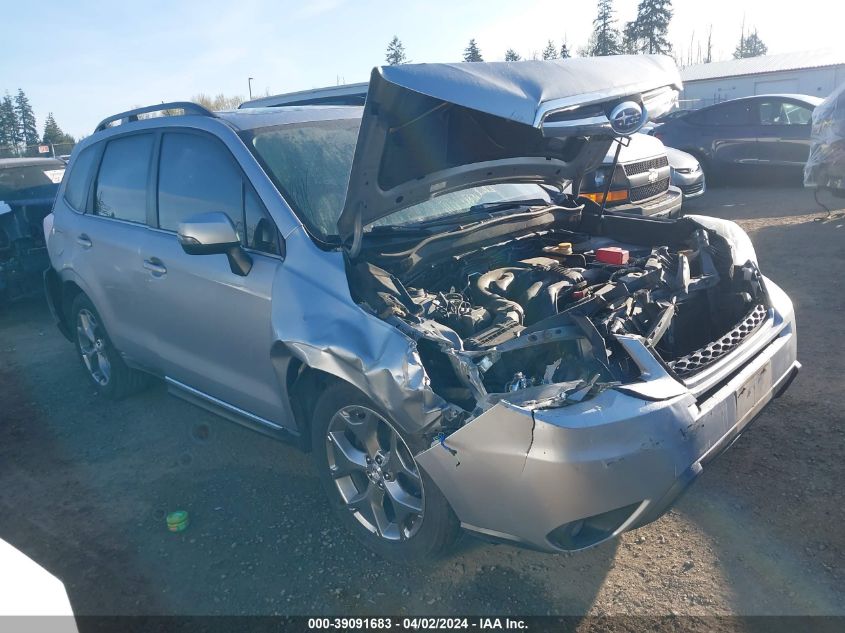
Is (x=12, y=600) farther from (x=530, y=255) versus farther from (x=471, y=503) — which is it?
(x=530, y=255)

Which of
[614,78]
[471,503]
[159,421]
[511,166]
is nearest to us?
[471,503]

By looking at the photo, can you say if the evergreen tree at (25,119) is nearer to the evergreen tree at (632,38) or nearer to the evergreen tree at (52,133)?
the evergreen tree at (52,133)

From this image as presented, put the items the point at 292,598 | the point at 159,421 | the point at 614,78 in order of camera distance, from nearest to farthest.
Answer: the point at 292,598 → the point at 614,78 → the point at 159,421

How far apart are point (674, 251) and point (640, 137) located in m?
4.43

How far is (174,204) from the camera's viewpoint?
13.0 ft

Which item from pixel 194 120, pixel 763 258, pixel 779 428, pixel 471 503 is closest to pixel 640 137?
pixel 763 258

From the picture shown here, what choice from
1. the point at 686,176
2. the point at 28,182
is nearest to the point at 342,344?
the point at 28,182

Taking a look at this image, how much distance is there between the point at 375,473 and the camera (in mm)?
3057

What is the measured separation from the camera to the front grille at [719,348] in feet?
9.07

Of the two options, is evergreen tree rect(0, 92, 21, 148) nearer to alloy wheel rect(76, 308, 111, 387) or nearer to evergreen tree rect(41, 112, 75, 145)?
evergreen tree rect(41, 112, 75, 145)

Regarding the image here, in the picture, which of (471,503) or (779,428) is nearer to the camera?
(471,503)

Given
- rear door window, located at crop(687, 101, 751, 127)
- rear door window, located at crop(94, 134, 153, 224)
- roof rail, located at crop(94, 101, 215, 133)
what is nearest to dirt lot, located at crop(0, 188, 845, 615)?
rear door window, located at crop(94, 134, 153, 224)

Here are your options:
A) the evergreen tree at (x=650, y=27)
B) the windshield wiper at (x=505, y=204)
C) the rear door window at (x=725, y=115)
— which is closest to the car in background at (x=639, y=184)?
the windshield wiper at (x=505, y=204)

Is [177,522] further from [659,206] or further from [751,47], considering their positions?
[751,47]
